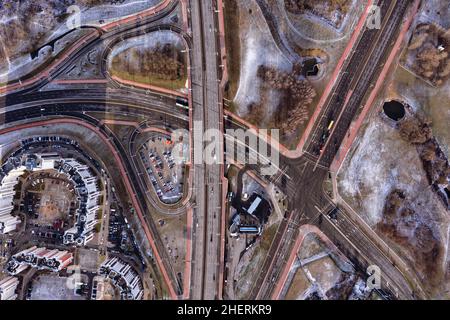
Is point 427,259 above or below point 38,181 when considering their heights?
below

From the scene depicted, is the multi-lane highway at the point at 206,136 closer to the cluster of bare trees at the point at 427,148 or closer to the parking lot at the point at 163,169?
the parking lot at the point at 163,169

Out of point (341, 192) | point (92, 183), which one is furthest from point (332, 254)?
point (92, 183)

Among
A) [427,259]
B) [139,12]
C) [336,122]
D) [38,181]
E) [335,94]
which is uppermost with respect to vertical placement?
[139,12]

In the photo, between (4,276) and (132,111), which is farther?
(132,111)

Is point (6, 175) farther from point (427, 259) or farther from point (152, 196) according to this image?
point (427, 259)

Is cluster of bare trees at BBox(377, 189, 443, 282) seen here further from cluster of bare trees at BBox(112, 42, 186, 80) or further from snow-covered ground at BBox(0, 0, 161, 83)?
snow-covered ground at BBox(0, 0, 161, 83)

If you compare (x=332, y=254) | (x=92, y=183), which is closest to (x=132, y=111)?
(x=92, y=183)

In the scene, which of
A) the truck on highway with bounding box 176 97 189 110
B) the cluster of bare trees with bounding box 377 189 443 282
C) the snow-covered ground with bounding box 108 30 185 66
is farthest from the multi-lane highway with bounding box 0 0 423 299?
the cluster of bare trees with bounding box 377 189 443 282
